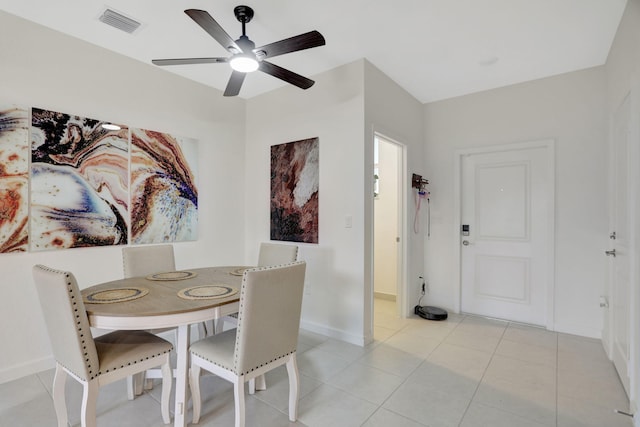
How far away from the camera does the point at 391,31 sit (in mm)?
2488

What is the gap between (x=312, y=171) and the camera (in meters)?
3.32

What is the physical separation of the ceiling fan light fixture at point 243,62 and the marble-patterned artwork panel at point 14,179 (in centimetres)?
164

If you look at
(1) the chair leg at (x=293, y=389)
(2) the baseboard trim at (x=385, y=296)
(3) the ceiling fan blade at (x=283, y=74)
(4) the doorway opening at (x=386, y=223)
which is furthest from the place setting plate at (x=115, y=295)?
(2) the baseboard trim at (x=385, y=296)

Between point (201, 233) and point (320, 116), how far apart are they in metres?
1.81

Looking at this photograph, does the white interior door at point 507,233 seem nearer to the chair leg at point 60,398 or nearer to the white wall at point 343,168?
the white wall at point 343,168

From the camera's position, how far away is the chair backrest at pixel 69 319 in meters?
1.46

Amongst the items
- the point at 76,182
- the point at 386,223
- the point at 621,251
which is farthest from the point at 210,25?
the point at 386,223

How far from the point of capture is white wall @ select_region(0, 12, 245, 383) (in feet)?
7.55

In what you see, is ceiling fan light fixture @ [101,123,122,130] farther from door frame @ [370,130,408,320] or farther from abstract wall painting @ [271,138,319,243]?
door frame @ [370,130,408,320]

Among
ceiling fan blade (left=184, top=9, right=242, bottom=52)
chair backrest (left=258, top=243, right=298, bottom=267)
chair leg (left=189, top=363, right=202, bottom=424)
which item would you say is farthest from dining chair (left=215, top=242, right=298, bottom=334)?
ceiling fan blade (left=184, top=9, right=242, bottom=52)

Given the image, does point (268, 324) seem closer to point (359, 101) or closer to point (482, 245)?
point (359, 101)

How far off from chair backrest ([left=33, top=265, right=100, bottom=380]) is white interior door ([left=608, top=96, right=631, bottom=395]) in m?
3.12

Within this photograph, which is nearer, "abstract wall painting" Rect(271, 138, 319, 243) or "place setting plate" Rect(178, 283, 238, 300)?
"place setting plate" Rect(178, 283, 238, 300)

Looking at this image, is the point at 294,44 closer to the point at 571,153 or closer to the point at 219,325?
the point at 219,325
